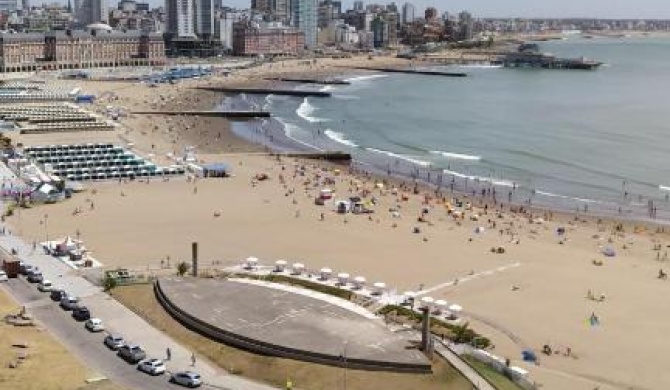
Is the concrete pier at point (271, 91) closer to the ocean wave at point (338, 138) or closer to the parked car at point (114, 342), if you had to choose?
the ocean wave at point (338, 138)

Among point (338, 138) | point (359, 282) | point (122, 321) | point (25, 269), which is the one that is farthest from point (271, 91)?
point (122, 321)

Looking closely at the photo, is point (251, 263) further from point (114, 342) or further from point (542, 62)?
point (542, 62)

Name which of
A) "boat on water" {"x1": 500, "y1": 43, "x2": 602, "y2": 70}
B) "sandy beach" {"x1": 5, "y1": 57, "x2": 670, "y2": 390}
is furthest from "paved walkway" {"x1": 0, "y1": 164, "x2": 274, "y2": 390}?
"boat on water" {"x1": 500, "y1": 43, "x2": 602, "y2": 70}

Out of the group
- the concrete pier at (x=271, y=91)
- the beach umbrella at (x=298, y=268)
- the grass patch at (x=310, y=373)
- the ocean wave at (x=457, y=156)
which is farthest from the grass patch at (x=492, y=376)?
the concrete pier at (x=271, y=91)

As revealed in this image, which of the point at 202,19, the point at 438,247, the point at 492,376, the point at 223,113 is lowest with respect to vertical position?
the point at 438,247

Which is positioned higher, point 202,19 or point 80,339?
point 202,19
